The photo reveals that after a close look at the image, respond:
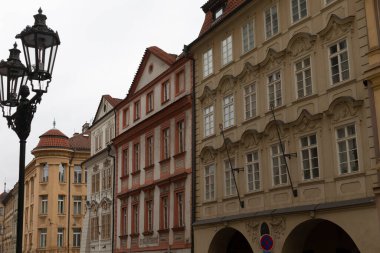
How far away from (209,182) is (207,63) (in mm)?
5600

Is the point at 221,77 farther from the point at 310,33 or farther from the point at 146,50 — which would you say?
the point at 146,50

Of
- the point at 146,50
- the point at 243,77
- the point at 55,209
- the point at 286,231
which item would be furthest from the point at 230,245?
the point at 55,209

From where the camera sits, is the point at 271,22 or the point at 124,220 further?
the point at 124,220

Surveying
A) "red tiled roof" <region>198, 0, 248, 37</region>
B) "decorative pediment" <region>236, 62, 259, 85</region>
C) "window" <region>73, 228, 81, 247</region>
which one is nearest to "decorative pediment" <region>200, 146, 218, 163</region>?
"decorative pediment" <region>236, 62, 259, 85</region>

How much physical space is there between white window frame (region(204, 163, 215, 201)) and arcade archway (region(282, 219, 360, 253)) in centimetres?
520

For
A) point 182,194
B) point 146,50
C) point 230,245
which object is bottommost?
point 230,245

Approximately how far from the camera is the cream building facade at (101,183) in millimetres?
38875

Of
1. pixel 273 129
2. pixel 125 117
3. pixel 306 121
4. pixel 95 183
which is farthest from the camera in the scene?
pixel 95 183

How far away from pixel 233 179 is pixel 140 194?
10.6 meters

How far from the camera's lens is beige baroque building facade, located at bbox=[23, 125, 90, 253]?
60500 mm

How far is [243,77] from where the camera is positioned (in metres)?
24.1

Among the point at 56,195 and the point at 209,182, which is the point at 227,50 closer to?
the point at 209,182

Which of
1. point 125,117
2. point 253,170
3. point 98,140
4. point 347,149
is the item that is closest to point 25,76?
point 347,149

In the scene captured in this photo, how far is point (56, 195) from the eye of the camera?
201 feet
